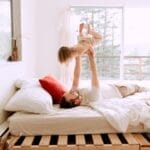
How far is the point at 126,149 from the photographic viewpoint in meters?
2.33

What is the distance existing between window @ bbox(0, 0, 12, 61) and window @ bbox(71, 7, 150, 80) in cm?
215

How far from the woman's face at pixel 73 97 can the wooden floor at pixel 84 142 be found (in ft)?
2.06

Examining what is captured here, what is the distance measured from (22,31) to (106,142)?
220 cm

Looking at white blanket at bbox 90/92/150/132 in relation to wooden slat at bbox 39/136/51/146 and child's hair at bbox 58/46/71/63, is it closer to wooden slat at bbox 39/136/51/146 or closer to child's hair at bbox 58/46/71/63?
wooden slat at bbox 39/136/51/146

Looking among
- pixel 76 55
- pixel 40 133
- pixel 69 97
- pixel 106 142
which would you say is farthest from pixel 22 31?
pixel 106 142

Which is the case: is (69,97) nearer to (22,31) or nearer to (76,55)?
(76,55)

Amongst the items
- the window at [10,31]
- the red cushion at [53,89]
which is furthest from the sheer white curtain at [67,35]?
the red cushion at [53,89]

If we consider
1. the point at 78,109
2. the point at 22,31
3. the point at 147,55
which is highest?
the point at 22,31

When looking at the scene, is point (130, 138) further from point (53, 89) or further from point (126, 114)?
point (53, 89)

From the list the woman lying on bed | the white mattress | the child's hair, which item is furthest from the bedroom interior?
the child's hair

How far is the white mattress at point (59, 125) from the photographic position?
102 inches

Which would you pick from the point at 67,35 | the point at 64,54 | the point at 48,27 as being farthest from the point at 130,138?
the point at 48,27

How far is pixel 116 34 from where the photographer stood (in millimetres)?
5613

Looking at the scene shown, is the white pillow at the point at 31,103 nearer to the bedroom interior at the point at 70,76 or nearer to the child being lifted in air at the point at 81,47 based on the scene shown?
the bedroom interior at the point at 70,76
